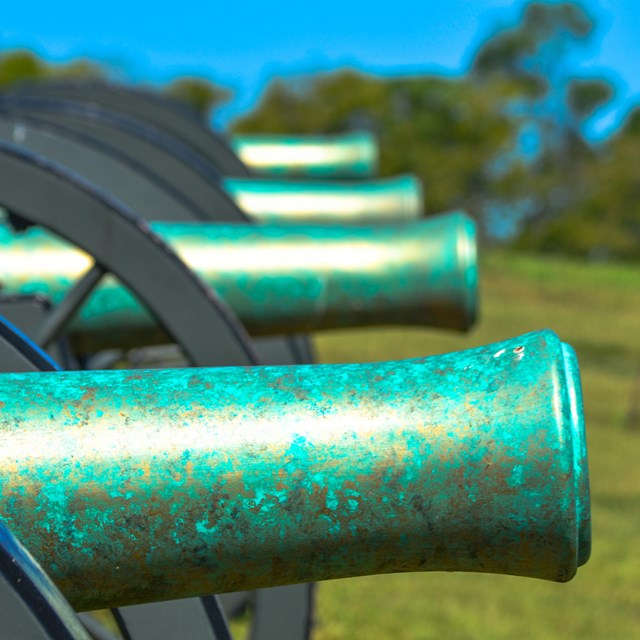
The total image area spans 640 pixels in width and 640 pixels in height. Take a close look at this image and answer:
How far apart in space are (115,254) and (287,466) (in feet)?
3.20

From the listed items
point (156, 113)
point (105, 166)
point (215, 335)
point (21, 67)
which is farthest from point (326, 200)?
point (21, 67)

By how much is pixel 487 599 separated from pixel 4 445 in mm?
3814

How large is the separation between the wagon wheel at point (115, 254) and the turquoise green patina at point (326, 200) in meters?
2.00

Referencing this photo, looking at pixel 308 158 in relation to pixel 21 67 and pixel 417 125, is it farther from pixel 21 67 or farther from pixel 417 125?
pixel 417 125

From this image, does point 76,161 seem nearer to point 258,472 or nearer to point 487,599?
point 258,472

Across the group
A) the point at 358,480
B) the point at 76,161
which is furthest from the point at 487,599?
the point at 358,480

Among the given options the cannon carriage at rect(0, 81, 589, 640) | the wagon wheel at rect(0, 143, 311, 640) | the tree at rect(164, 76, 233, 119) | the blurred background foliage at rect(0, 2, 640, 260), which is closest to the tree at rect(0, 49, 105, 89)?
the blurred background foliage at rect(0, 2, 640, 260)

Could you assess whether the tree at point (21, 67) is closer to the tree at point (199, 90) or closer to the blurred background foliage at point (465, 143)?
the blurred background foliage at point (465, 143)

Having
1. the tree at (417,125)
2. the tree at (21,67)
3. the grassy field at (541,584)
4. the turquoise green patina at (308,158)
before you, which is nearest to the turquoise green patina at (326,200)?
the grassy field at (541,584)

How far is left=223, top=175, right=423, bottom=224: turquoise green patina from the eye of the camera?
423 centimetres

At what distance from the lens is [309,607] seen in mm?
2262

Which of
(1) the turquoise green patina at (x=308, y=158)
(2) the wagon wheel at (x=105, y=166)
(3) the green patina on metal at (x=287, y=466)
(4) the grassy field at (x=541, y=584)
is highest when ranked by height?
(3) the green patina on metal at (x=287, y=466)

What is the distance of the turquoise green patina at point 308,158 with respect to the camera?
22.6ft

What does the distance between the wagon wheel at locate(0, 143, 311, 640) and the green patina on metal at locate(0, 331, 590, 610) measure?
896mm
